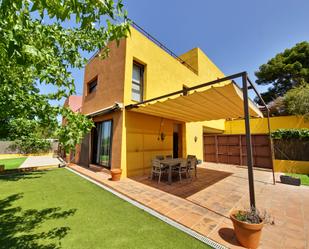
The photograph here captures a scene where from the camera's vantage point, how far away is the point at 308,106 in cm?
1176

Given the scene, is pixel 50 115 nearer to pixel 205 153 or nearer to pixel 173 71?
pixel 173 71

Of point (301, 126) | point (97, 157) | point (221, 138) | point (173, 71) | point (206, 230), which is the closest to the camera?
point (206, 230)

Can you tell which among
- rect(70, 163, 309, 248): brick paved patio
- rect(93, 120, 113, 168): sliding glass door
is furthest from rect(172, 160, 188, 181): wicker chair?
rect(93, 120, 113, 168): sliding glass door

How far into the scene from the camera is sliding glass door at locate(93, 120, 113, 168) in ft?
29.7

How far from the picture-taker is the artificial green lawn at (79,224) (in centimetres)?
303

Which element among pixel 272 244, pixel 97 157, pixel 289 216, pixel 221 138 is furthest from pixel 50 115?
pixel 221 138

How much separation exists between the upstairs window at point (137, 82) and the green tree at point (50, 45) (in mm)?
4560

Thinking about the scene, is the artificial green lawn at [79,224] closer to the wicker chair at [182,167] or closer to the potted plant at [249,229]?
the potted plant at [249,229]

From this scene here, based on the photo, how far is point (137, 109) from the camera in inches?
313

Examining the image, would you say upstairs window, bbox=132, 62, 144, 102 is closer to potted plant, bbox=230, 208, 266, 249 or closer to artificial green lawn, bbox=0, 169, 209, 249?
artificial green lawn, bbox=0, 169, 209, 249

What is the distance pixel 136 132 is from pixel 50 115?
5.38m

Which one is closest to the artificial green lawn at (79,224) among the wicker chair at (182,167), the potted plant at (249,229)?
the potted plant at (249,229)

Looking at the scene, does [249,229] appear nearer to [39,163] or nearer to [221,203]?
[221,203]

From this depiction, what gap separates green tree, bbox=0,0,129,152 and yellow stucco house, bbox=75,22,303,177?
3640mm
